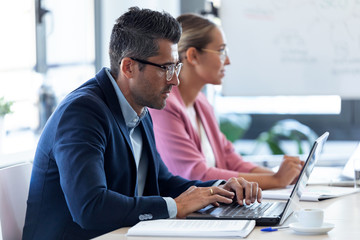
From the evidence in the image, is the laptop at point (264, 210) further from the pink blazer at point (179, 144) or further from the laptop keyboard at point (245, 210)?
the pink blazer at point (179, 144)

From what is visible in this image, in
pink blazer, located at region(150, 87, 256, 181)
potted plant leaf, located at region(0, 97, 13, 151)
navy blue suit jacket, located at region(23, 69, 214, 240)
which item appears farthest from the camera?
potted plant leaf, located at region(0, 97, 13, 151)

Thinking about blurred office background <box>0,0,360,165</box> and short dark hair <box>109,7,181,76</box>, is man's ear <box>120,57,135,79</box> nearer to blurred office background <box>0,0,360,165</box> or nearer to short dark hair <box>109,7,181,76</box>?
short dark hair <box>109,7,181,76</box>

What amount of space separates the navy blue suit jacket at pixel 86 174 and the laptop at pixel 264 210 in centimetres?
16

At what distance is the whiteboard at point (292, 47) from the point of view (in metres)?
3.64

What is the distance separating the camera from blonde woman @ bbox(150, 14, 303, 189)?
2598 millimetres

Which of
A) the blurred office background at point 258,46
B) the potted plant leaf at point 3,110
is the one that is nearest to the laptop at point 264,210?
the potted plant leaf at point 3,110

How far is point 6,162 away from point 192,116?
0.93 meters

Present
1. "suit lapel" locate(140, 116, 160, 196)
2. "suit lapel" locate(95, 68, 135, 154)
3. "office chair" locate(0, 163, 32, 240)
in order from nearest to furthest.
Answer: "office chair" locate(0, 163, 32, 240), "suit lapel" locate(95, 68, 135, 154), "suit lapel" locate(140, 116, 160, 196)

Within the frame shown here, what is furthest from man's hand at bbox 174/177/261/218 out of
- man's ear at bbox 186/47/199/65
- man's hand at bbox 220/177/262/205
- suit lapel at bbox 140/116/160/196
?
man's ear at bbox 186/47/199/65

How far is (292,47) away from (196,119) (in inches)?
42.4

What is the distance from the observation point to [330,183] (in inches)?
93.9

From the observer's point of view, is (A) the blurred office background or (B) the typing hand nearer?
(B) the typing hand

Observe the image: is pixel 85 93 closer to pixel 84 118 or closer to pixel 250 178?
Result: pixel 84 118

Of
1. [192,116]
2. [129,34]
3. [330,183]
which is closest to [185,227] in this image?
[129,34]
